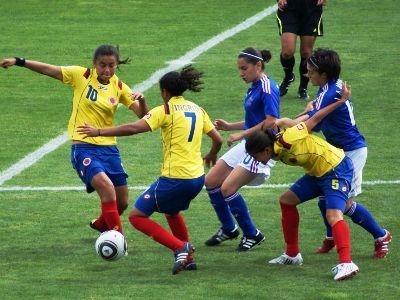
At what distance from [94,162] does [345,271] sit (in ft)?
9.38

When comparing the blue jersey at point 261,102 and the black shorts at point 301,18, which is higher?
the blue jersey at point 261,102

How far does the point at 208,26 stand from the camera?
2438cm

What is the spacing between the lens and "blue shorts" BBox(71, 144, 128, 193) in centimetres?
1290

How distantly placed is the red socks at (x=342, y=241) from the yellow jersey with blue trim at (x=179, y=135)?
4.53 feet

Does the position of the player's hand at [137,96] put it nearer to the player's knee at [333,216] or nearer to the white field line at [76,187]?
the player's knee at [333,216]

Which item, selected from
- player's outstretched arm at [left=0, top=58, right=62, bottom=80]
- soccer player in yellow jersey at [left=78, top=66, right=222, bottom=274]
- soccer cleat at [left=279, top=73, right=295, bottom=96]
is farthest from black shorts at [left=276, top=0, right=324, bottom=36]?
soccer player in yellow jersey at [left=78, top=66, right=222, bottom=274]

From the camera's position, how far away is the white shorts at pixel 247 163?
12.9 metres

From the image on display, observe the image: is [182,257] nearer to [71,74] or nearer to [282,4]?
[71,74]

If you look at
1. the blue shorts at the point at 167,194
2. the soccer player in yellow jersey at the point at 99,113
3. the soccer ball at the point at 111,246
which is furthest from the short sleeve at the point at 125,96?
the soccer ball at the point at 111,246

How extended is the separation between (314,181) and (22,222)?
342 centimetres

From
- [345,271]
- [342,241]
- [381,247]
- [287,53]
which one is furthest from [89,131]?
[287,53]

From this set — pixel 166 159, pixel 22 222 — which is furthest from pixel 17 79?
pixel 166 159

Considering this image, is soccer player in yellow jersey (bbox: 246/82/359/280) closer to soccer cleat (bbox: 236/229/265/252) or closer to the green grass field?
the green grass field

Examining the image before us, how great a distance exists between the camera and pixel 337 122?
12.3m
